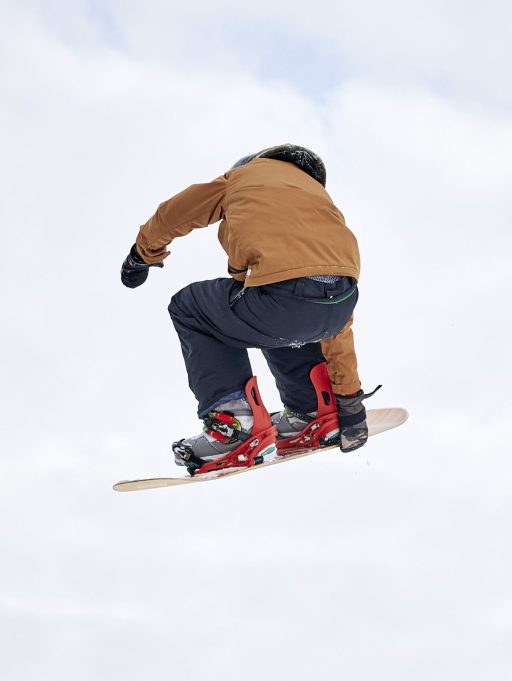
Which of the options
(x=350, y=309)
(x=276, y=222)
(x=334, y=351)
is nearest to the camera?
(x=276, y=222)

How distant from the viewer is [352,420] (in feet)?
16.6

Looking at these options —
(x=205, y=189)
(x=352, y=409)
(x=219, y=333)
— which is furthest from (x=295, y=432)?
(x=205, y=189)

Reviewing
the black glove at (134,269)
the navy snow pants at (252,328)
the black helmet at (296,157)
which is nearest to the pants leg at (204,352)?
the navy snow pants at (252,328)

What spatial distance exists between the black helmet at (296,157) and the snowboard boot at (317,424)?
122cm

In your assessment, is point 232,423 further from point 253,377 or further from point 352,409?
point 352,409

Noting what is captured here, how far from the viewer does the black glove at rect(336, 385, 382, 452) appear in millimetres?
5051

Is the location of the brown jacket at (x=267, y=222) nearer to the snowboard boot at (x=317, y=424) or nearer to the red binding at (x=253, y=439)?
the red binding at (x=253, y=439)

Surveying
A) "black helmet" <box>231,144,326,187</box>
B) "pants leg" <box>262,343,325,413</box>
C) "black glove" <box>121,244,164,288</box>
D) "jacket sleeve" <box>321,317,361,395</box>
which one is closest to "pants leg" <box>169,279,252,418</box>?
"black glove" <box>121,244,164,288</box>

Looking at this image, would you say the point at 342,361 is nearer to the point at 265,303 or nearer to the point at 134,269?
the point at 265,303

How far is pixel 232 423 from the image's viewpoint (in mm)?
4840

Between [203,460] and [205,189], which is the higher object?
[205,189]

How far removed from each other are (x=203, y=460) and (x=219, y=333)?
809 millimetres

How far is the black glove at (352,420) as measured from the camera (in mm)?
5051

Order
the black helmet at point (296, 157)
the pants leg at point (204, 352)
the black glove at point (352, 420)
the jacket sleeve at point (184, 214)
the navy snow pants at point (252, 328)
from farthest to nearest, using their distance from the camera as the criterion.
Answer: the black glove at point (352, 420) → the pants leg at point (204, 352) → the black helmet at point (296, 157) → the jacket sleeve at point (184, 214) → the navy snow pants at point (252, 328)
